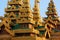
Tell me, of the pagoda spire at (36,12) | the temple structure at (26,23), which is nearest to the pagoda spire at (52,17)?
the temple structure at (26,23)

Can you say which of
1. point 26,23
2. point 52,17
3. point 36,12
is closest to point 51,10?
point 52,17

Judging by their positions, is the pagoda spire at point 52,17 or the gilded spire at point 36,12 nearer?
the gilded spire at point 36,12

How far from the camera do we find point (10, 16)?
42156 mm

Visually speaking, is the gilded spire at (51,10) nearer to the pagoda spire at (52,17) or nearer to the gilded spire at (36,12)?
the pagoda spire at (52,17)

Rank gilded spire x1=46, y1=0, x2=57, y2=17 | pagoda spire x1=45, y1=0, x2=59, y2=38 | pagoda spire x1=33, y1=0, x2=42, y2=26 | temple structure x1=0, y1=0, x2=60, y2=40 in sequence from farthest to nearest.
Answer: gilded spire x1=46, y1=0, x2=57, y2=17, pagoda spire x1=45, y1=0, x2=59, y2=38, pagoda spire x1=33, y1=0, x2=42, y2=26, temple structure x1=0, y1=0, x2=60, y2=40

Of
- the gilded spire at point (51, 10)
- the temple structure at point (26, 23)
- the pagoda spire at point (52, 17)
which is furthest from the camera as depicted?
the gilded spire at point (51, 10)

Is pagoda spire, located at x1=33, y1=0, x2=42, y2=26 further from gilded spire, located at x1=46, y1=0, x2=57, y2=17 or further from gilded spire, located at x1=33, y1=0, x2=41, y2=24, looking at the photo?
gilded spire, located at x1=46, y1=0, x2=57, y2=17

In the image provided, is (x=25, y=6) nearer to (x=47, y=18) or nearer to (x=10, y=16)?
(x=10, y=16)

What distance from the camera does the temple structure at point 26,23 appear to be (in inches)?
1340

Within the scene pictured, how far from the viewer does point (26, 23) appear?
34125 millimetres

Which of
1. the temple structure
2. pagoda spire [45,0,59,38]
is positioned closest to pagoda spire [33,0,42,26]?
the temple structure

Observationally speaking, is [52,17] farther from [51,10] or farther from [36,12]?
[36,12]

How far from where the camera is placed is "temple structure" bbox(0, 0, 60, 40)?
34.0 metres

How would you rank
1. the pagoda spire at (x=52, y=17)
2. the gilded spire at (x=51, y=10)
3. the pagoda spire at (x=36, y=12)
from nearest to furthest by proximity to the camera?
the pagoda spire at (x=36, y=12), the pagoda spire at (x=52, y=17), the gilded spire at (x=51, y=10)
